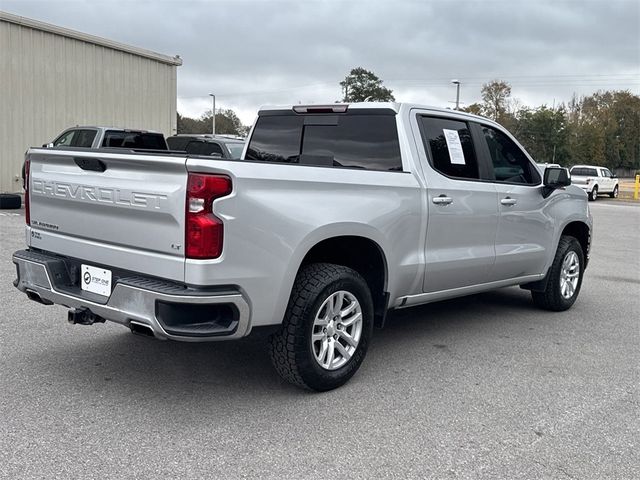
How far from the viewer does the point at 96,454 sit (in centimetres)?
321

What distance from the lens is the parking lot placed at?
10.5 ft

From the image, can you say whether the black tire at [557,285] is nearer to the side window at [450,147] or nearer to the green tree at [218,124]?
the side window at [450,147]

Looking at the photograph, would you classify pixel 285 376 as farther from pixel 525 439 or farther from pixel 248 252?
pixel 525 439

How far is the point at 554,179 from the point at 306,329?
131 inches

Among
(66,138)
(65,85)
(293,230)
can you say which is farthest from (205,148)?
(293,230)

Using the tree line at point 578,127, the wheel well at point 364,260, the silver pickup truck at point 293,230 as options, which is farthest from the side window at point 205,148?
the tree line at point 578,127

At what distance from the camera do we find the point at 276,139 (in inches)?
214

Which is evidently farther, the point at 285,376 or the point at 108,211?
the point at 285,376

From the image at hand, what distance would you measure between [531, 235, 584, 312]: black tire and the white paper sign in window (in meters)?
1.89

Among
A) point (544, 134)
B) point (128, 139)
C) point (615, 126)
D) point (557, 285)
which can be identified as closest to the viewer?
point (557, 285)

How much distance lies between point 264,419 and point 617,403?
7.38 feet

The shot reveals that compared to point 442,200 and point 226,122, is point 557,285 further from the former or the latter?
point 226,122

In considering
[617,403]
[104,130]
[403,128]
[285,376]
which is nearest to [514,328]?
[617,403]

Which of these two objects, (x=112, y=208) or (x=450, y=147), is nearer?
(x=112, y=208)
